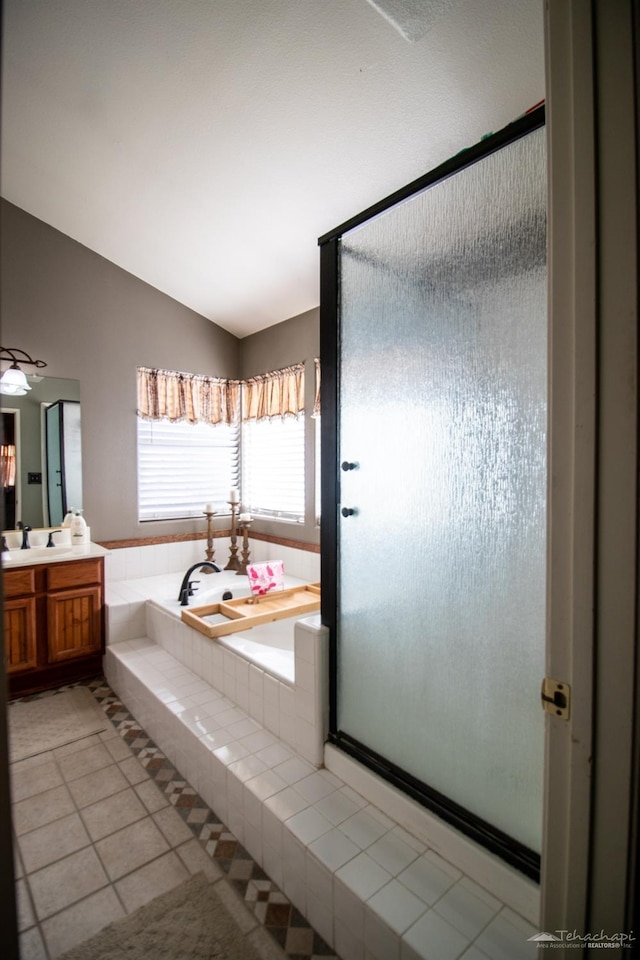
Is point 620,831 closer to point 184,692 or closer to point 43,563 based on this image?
point 184,692

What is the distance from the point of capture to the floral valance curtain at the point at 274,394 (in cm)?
378

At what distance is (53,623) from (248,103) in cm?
297

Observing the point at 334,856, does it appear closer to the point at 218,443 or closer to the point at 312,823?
the point at 312,823

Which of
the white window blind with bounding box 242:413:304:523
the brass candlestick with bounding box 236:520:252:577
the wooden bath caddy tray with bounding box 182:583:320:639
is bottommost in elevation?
the wooden bath caddy tray with bounding box 182:583:320:639

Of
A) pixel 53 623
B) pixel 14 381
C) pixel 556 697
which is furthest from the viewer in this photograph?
pixel 14 381

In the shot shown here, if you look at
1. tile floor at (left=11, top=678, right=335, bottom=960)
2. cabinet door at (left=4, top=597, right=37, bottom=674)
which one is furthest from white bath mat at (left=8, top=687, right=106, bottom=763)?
cabinet door at (left=4, top=597, right=37, bottom=674)

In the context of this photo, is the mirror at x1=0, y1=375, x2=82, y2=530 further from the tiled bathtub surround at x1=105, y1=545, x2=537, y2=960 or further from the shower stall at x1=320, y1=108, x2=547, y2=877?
the shower stall at x1=320, y1=108, x2=547, y2=877

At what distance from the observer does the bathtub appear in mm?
2135

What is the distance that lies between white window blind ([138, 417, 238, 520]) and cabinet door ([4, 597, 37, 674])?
116 centimetres

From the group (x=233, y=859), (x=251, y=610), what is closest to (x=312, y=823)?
(x=233, y=859)

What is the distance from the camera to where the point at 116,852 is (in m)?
1.76

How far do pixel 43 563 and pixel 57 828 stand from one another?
1460 mm

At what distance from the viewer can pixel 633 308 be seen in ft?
2.18

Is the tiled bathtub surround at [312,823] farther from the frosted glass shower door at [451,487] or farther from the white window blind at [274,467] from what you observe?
the white window blind at [274,467]
